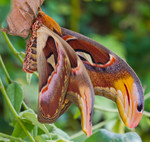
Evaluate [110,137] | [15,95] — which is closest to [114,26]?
[15,95]

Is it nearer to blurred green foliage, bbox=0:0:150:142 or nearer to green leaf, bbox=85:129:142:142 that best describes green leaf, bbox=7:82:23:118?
green leaf, bbox=85:129:142:142

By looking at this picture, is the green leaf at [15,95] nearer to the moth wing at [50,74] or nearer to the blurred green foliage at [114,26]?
the moth wing at [50,74]

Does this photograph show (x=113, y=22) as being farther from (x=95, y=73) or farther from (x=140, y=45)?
(x=95, y=73)

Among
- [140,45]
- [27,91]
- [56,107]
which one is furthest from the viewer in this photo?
[140,45]

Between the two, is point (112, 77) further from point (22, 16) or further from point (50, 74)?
point (22, 16)

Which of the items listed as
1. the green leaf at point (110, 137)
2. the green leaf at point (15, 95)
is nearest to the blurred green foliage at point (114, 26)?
the green leaf at point (15, 95)

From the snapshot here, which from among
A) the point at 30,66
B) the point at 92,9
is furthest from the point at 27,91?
the point at 92,9
